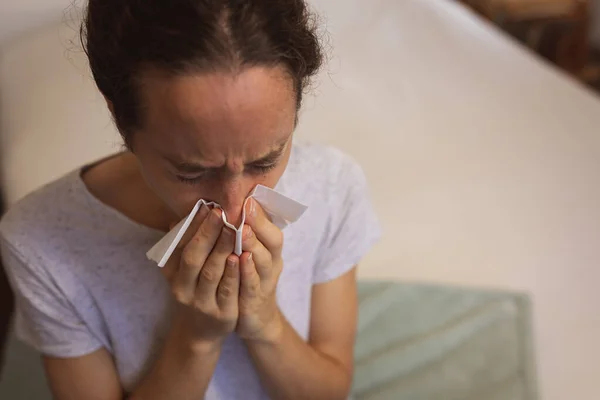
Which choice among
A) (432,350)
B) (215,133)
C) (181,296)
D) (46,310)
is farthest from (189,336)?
(432,350)

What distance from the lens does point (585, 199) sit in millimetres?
1311

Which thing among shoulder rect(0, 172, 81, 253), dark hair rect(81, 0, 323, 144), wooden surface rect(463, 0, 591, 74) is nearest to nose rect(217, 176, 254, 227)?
dark hair rect(81, 0, 323, 144)

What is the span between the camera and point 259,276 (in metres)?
0.67

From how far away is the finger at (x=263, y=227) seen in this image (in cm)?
62

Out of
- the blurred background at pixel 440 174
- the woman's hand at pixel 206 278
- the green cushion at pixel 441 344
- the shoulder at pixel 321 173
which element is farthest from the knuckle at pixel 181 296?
the green cushion at pixel 441 344

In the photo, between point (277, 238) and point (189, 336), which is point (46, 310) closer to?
point (189, 336)

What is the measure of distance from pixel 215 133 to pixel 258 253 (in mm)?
157

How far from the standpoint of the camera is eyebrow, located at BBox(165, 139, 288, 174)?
568 mm

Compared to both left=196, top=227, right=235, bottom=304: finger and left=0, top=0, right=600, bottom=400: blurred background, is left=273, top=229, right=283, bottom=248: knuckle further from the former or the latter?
left=0, top=0, right=600, bottom=400: blurred background

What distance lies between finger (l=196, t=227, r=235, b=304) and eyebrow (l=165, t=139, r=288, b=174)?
0.23 feet

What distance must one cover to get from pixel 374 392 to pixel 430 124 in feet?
2.43

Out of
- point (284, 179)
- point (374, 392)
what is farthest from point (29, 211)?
point (374, 392)

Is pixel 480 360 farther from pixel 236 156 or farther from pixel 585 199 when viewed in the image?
pixel 236 156

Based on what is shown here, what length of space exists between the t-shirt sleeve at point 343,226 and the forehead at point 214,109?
288 millimetres
